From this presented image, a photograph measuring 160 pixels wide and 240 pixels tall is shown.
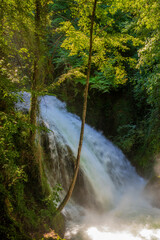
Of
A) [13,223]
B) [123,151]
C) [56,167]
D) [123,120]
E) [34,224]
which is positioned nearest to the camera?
[13,223]

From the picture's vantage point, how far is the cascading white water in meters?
5.40

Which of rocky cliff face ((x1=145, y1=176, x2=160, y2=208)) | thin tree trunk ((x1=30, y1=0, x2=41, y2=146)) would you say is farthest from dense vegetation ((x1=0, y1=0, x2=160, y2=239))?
rocky cliff face ((x1=145, y1=176, x2=160, y2=208))

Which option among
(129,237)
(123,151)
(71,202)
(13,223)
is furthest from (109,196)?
(13,223)

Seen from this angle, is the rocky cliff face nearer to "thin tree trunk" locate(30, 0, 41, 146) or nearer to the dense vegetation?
the dense vegetation

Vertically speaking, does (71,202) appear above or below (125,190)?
below

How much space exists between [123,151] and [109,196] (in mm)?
3596

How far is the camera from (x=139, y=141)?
10.2 meters

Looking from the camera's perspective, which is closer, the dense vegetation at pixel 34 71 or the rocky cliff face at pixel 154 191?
the dense vegetation at pixel 34 71

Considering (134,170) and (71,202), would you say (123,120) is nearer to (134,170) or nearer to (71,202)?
(134,170)

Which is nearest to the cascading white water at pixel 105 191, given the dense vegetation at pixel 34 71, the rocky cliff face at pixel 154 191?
the rocky cliff face at pixel 154 191

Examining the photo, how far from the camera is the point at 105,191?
24.9ft

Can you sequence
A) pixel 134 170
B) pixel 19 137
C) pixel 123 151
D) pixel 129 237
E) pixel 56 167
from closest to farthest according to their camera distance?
pixel 19 137 → pixel 129 237 → pixel 56 167 → pixel 134 170 → pixel 123 151

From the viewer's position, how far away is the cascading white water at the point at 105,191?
17.7 feet

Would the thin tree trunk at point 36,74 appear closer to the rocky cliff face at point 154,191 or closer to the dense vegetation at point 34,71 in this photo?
the dense vegetation at point 34,71
